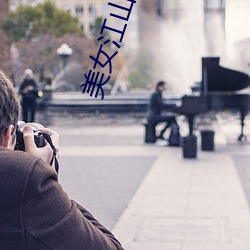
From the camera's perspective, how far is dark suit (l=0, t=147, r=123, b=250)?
1708mm

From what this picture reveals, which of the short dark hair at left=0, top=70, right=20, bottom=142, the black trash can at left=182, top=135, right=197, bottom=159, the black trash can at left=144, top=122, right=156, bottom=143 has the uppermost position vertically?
the short dark hair at left=0, top=70, right=20, bottom=142

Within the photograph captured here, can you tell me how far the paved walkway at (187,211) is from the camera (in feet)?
20.0

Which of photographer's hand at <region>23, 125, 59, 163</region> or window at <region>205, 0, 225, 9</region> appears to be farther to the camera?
window at <region>205, 0, 225, 9</region>

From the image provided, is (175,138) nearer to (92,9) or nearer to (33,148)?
(33,148)

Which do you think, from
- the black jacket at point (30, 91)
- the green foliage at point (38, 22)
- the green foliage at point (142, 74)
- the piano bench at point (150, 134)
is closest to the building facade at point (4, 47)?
the green foliage at point (38, 22)

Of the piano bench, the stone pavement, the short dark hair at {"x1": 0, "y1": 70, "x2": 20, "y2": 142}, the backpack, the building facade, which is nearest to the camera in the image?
the short dark hair at {"x1": 0, "y1": 70, "x2": 20, "y2": 142}

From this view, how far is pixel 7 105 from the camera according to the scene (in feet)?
6.08

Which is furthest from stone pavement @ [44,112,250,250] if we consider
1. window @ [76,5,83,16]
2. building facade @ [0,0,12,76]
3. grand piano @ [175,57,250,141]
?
window @ [76,5,83,16]

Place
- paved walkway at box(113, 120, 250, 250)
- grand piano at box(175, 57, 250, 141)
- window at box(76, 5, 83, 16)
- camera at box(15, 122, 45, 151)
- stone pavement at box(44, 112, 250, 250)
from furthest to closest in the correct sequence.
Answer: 1. window at box(76, 5, 83, 16)
2. grand piano at box(175, 57, 250, 141)
3. stone pavement at box(44, 112, 250, 250)
4. paved walkway at box(113, 120, 250, 250)
5. camera at box(15, 122, 45, 151)

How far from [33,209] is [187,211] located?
5823mm

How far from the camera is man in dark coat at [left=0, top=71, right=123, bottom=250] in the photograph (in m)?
1.71

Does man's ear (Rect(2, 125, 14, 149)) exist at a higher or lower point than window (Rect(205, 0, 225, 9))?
lower

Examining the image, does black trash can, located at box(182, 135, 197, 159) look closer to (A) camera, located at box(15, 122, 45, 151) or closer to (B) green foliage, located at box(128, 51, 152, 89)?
(A) camera, located at box(15, 122, 45, 151)

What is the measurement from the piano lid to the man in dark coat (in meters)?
12.7
